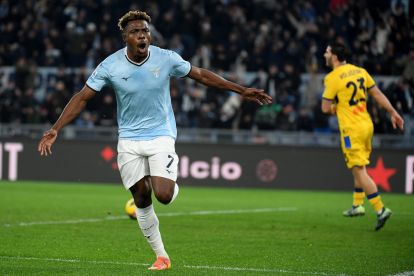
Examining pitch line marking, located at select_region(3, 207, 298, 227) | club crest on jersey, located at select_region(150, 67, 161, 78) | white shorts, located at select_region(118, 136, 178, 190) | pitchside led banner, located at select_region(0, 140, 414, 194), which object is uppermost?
club crest on jersey, located at select_region(150, 67, 161, 78)

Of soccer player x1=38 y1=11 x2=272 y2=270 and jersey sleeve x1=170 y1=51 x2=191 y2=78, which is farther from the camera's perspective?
jersey sleeve x1=170 y1=51 x2=191 y2=78

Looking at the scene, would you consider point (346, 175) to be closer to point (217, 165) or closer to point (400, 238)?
point (217, 165)

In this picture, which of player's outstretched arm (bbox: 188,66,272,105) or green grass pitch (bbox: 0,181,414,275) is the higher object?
player's outstretched arm (bbox: 188,66,272,105)

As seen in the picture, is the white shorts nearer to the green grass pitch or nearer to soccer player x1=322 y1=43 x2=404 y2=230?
the green grass pitch

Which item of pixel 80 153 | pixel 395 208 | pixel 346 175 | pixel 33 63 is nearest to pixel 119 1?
pixel 33 63

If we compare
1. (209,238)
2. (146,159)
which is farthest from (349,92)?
(146,159)

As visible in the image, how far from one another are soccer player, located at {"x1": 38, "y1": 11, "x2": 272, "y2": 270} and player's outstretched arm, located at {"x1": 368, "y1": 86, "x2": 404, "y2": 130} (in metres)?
3.43

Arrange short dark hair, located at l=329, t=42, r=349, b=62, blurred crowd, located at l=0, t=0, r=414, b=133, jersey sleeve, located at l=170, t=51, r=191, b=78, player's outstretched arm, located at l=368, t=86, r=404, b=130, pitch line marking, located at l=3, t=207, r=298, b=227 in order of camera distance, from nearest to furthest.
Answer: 1. jersey sleeve, located at l=170, t=51, r=191, b=78
2. player's outstretched arm, located at l=368, t=86, r=404, b=130
3. pitch line marking, located at l=3, t=207, r=298, b=227
4. short dark hair, located at l=329, t=42, r=349, b=62
5. blurred crowd, located at l=0, t=0, r=414, b=133

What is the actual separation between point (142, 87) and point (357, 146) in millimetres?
4953

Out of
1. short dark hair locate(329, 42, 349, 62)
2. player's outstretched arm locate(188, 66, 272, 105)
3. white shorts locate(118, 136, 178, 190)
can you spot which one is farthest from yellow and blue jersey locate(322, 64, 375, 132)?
white shorts locate(118, 136, 178, 190)

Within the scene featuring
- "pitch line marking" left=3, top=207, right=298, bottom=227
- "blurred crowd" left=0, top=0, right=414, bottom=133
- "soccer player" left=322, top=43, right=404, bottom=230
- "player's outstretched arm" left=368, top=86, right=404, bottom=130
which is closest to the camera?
"player's outstretched arm" left=368, top=86, right=404, bottom=130

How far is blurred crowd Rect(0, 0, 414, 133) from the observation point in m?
21.8

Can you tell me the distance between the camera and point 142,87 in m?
7.83

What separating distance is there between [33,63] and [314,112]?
26.9ft
